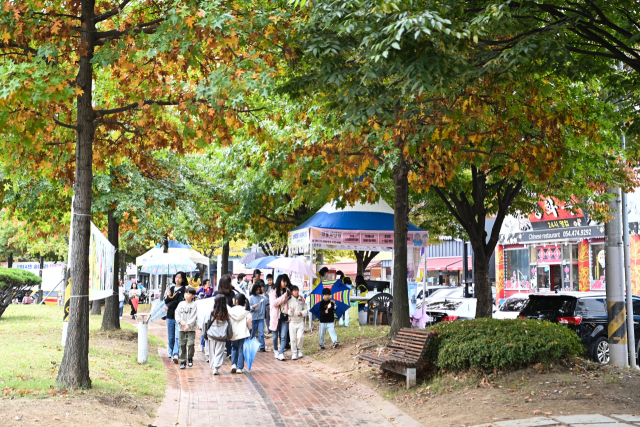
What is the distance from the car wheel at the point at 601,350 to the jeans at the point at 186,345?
28.8 ft

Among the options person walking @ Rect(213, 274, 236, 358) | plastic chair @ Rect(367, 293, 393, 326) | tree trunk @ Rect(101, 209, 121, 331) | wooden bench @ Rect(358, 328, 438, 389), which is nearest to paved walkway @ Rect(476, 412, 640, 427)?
wooden bench @ Rect(358, 328, 438, 389)

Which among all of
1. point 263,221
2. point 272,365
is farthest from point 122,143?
point 263,221

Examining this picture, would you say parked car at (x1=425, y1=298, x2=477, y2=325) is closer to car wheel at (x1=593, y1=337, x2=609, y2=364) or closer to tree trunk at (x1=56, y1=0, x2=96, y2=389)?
car wheel at (x1=593, y1=337, x2=609, y2=364)

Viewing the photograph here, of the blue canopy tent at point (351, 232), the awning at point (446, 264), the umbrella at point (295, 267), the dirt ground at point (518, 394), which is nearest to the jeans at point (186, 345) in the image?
the dirt ground at point (518, 394)

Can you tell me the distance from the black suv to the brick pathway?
17.3 feet

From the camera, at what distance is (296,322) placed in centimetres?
1488

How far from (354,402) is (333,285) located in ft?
25.8

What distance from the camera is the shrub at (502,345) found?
366 inches

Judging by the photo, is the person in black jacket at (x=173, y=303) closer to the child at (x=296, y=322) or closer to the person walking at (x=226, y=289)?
the person walking at (x=226, y=289)

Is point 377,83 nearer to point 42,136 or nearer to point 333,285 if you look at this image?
point 42,136

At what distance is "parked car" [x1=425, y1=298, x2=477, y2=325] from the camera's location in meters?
18.1

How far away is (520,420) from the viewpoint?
7473 mm

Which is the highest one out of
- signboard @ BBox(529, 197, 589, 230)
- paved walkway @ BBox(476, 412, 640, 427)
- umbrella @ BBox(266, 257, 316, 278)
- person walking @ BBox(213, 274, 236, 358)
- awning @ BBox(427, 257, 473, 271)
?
signboard @ BBox(529, 197, 589, 230)

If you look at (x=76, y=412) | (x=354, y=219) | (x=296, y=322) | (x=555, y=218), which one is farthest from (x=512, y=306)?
(x=555, y=218)
